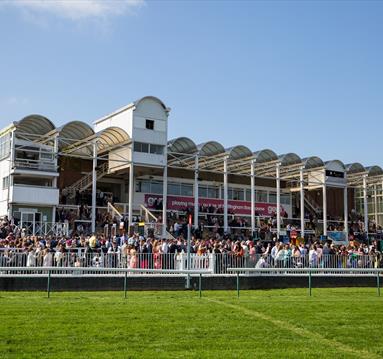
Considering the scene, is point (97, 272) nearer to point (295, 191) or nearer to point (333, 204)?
point (295, 191)

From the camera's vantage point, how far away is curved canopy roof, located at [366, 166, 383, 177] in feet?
180

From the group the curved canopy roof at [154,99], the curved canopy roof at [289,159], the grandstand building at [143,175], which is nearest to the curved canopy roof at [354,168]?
the grandstand building at [143,175]

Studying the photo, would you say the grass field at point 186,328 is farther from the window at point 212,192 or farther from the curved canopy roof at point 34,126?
the window at point 212,192

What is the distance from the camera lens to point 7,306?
1436 centimetres

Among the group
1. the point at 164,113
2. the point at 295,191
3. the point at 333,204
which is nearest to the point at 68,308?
the point at 164,113

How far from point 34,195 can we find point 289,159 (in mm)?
23426

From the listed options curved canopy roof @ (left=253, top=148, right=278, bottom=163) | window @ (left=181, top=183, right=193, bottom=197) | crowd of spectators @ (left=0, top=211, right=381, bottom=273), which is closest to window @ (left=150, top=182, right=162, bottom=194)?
window @ (left=181, top=183, right=193, bottom=197)

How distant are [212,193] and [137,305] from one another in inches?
1470

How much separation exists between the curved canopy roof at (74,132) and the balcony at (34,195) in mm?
3849

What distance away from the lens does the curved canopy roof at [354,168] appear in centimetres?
5466

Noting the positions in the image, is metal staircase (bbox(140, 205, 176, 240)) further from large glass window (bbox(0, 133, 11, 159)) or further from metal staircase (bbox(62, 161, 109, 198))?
large glass window (bbox(0, 133, 11, 159))

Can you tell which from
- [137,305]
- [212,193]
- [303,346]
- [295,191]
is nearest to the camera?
[303,346]

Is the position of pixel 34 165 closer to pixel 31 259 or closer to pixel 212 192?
pixel 212 192

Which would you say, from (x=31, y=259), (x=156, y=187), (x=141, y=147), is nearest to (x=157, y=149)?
(x=141, y=147)
